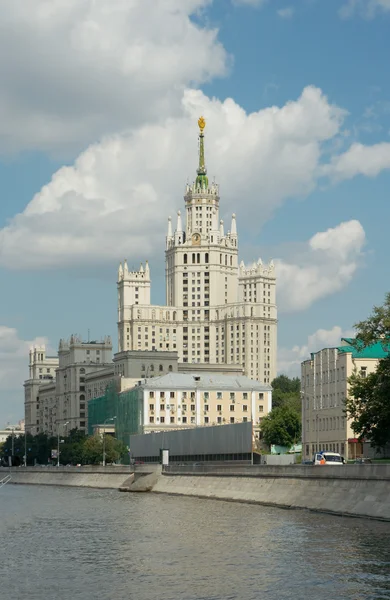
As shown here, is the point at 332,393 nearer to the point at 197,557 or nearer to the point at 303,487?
the point at 303,487

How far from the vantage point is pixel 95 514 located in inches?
3794

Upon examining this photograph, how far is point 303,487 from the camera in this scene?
88.8 metres

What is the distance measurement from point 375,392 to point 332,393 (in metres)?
56.7

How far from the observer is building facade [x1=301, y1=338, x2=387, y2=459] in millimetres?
152500

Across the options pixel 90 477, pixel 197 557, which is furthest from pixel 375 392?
pixel 90 477

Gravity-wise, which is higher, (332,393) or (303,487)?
(332,393)

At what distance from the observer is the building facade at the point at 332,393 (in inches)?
6004

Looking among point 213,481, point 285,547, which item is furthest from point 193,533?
point 213,481

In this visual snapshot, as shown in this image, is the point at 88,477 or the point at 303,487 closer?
the point at 303,487

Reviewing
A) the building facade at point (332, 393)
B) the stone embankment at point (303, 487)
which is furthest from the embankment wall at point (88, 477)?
the stone embankment at point (303, 487)

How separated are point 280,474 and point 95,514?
588 inches

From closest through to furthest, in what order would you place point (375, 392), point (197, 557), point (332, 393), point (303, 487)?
point (197, 557), point (303, 487), point (375, 392), point (332, 393)

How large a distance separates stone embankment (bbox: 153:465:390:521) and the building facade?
27.8 m

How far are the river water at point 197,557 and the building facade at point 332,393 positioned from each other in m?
62.2
